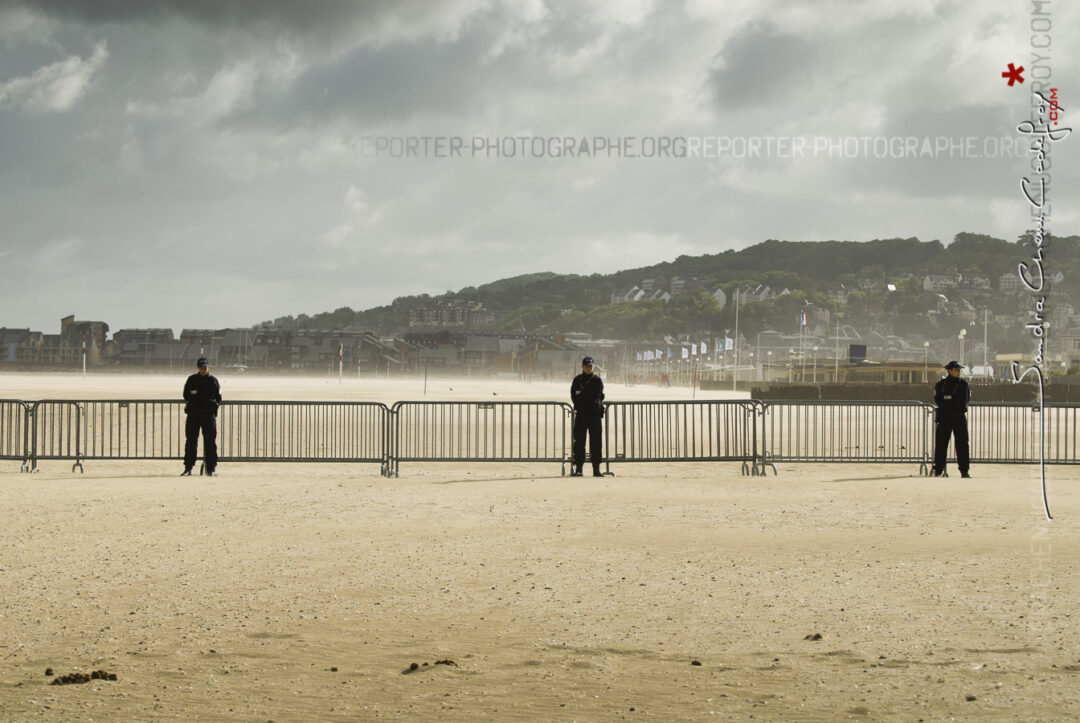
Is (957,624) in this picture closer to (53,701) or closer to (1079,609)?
(1079,609)

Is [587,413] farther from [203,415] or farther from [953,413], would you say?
[203,415]

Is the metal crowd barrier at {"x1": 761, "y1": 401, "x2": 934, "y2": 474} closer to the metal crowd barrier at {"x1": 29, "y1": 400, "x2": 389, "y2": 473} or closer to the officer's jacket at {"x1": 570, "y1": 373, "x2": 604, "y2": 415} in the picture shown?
the officer's jacket at {"x1": 570, "y1": 373, "x2": 604, "y2": 415}

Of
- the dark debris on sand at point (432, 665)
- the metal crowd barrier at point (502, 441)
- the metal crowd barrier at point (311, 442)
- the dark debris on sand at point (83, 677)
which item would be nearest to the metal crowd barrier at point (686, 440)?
the metal crowd barrier at point (502, 441)

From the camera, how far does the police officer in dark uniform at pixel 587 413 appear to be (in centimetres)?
1656

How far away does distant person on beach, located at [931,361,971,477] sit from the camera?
16594mm

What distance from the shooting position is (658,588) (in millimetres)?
8344

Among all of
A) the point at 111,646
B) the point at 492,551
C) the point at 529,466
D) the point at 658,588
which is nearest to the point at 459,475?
the point at 529,466

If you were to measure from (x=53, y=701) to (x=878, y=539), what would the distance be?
7952mm

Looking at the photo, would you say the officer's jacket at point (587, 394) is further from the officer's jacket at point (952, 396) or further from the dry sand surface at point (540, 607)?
the officer's jacket at point (952, 396)

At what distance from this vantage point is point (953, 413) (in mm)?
16688

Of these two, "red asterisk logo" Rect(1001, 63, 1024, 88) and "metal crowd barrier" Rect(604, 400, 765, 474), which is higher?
"red asterisk logo" Rect(1001, 63, 1024, 88)

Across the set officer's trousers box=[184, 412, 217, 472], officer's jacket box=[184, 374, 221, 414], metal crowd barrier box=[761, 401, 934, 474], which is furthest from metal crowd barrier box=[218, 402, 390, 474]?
metal crowd barrier box=[761, 401, 934, 474]

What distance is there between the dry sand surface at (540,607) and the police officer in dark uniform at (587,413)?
2.87 meters

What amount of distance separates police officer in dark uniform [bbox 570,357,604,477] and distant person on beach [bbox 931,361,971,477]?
5369mm
